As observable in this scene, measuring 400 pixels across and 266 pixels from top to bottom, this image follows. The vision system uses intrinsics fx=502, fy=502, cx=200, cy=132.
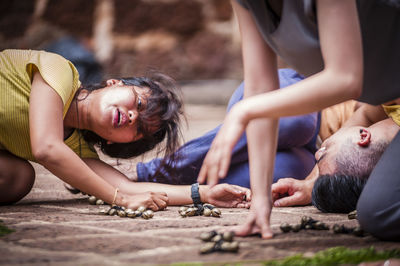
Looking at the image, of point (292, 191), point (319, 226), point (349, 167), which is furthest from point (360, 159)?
point (319, 226)

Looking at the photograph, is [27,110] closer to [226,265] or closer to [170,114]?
[170,114]

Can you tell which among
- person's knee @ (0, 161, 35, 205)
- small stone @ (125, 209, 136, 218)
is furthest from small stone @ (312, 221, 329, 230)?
person's knee @ (0, 161, 35, 205)

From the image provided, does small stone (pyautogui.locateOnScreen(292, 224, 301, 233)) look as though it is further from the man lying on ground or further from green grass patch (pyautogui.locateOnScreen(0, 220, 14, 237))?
green grass patch (pyautogui.locateOnScreen(0, 220, 14, 237))

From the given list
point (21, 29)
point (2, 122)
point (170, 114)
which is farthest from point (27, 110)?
point (21, 29)

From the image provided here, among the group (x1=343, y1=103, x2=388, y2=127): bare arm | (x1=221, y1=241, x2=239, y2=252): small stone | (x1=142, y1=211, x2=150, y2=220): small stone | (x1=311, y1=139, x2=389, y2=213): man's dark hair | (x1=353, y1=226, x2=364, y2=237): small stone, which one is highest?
(x1=343, y1=103, x2=388, y2=127): bare arm

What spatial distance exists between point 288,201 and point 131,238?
29.1 inches

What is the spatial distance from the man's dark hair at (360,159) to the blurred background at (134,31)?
141 inches

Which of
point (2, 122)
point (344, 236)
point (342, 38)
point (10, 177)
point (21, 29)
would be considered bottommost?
point (344, 236)

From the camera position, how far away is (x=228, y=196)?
1.87 meters

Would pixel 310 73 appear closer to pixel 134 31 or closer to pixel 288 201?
pixel 288 201

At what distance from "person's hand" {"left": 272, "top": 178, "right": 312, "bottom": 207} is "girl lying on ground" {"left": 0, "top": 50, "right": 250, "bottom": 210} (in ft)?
0.39

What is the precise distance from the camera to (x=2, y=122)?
182 centimetres

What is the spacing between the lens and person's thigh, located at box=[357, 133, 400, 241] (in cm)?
131

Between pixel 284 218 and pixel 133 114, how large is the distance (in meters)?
0.67
